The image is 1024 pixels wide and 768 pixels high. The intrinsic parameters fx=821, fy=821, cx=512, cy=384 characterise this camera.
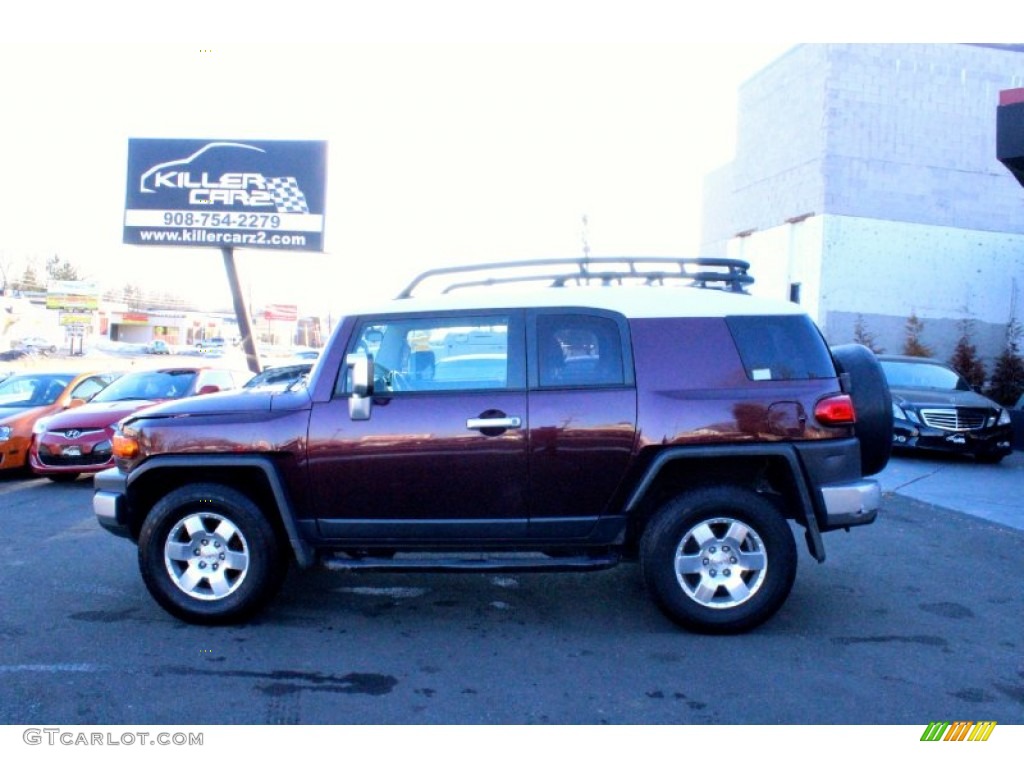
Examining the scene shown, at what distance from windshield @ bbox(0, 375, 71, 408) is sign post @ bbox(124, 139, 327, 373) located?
25.3 ft

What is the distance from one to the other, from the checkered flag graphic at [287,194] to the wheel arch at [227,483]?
48.3ft

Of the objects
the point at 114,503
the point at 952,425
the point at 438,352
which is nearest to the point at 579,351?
the point at 438,352

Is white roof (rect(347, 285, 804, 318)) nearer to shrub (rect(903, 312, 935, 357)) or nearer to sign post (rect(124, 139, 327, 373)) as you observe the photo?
sign post (rect(124, 139, 327, 373))

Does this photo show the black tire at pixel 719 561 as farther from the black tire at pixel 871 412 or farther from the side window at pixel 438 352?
the side window at pixel 438 352

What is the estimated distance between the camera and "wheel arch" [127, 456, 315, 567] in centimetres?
475

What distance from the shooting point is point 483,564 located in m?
4.67

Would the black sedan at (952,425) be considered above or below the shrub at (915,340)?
below

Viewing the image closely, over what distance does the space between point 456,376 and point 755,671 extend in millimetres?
2277

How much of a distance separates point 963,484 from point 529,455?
7766 mm

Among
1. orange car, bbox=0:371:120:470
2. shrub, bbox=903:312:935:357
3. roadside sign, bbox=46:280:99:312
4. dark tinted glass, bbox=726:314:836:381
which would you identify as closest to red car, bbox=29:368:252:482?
orange car, bbox=0:371:120:470

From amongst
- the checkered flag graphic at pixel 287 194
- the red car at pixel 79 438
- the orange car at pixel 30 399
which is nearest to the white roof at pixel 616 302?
the red car at pixel 79 438

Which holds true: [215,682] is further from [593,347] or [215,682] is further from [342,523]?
[593,347]

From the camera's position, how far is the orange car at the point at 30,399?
10.1m

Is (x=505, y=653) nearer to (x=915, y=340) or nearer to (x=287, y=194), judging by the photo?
(x=287, y=194)
